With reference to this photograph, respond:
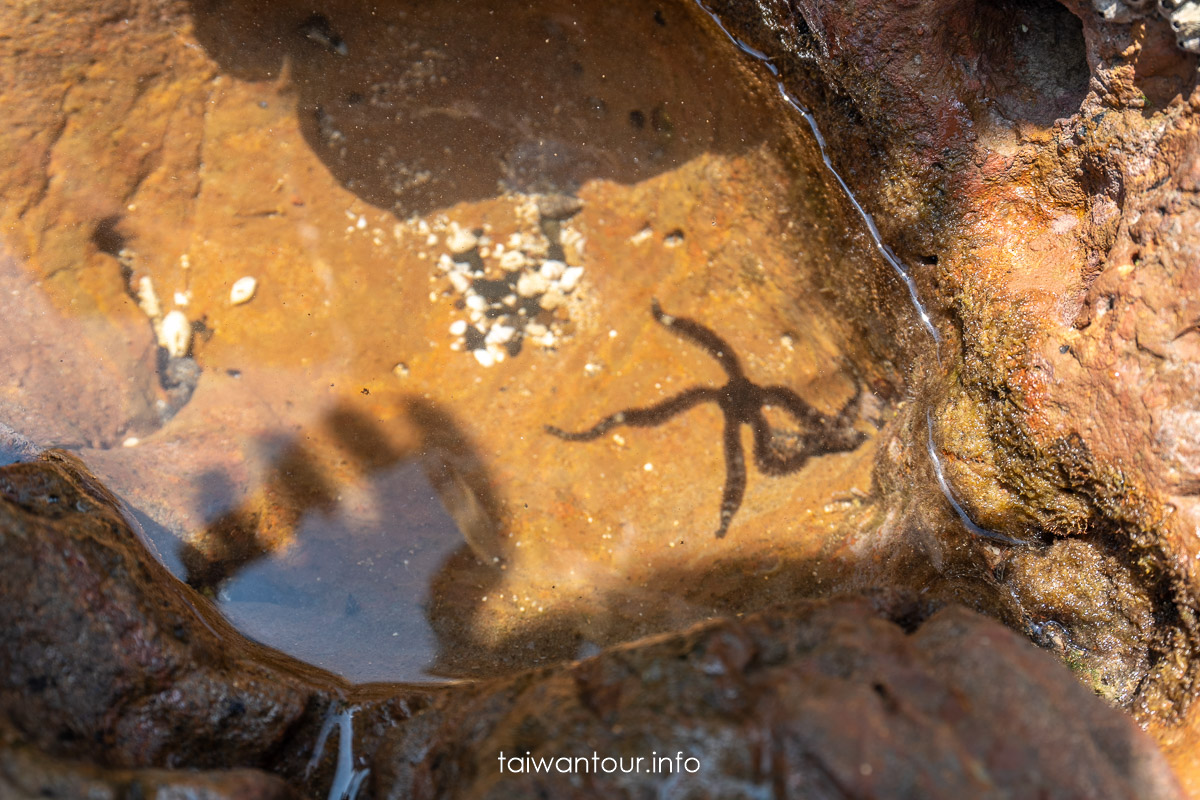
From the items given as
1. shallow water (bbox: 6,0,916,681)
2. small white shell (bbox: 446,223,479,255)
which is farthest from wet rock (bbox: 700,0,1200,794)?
small white shell (bbox: 446,223,479,255)

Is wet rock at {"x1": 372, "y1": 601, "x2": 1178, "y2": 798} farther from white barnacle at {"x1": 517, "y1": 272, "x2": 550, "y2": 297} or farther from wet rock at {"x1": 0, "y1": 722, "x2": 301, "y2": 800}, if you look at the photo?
white barnacle at {"x1": 517, "y1": 272, "x2": 550, "y2": 297}

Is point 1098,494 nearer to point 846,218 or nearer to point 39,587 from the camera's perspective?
point 846,218

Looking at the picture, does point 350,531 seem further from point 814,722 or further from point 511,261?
point 814,722

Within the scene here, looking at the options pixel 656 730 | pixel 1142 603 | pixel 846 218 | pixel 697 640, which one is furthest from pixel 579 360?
pixel 1142 603

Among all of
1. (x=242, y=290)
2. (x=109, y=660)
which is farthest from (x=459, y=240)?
(x=109, y=660)

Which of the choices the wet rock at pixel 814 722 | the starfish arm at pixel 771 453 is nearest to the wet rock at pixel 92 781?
the wet rock at pixel 814 722
